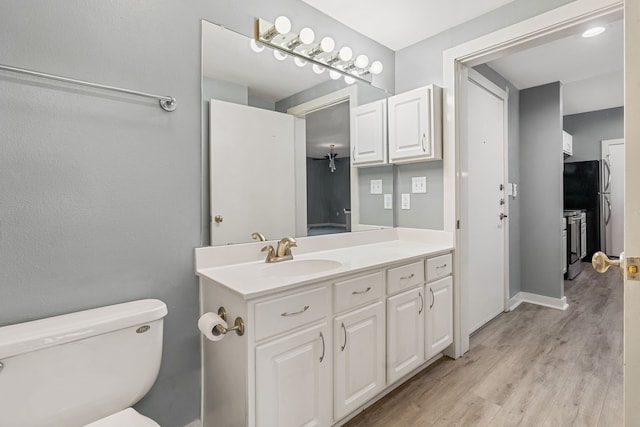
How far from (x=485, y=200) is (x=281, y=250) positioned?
2.09 m

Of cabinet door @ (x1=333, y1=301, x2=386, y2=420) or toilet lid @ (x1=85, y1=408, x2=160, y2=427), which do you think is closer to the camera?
toilet lid @ (x1=85, y1=408, x2=160, y2=427)

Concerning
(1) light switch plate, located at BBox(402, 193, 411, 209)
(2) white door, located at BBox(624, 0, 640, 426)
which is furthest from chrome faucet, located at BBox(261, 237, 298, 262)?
(2) white door, located at BBox(624, 0, 640, 426)

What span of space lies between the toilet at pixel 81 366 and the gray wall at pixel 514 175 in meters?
3.42

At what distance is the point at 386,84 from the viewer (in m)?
2.58

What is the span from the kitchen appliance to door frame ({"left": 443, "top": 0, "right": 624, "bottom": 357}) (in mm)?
2819

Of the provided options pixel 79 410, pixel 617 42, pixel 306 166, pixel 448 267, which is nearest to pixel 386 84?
pixel 306 166

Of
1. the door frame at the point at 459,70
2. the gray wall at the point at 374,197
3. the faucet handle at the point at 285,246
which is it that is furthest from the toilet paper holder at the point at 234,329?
the door frame at the point at 459,70

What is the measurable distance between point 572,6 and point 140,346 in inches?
106

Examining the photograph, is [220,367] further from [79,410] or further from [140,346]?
[79,410]

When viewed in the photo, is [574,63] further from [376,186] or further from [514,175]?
[376,186]

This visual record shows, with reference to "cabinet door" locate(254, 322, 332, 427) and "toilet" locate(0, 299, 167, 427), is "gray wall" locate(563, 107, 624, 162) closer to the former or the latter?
"cabinet door" locate(254, 322, 332, 427)

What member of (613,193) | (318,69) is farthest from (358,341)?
(613,193)

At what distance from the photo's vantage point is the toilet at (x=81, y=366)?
0.98m

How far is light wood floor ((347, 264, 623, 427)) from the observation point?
169 cm
